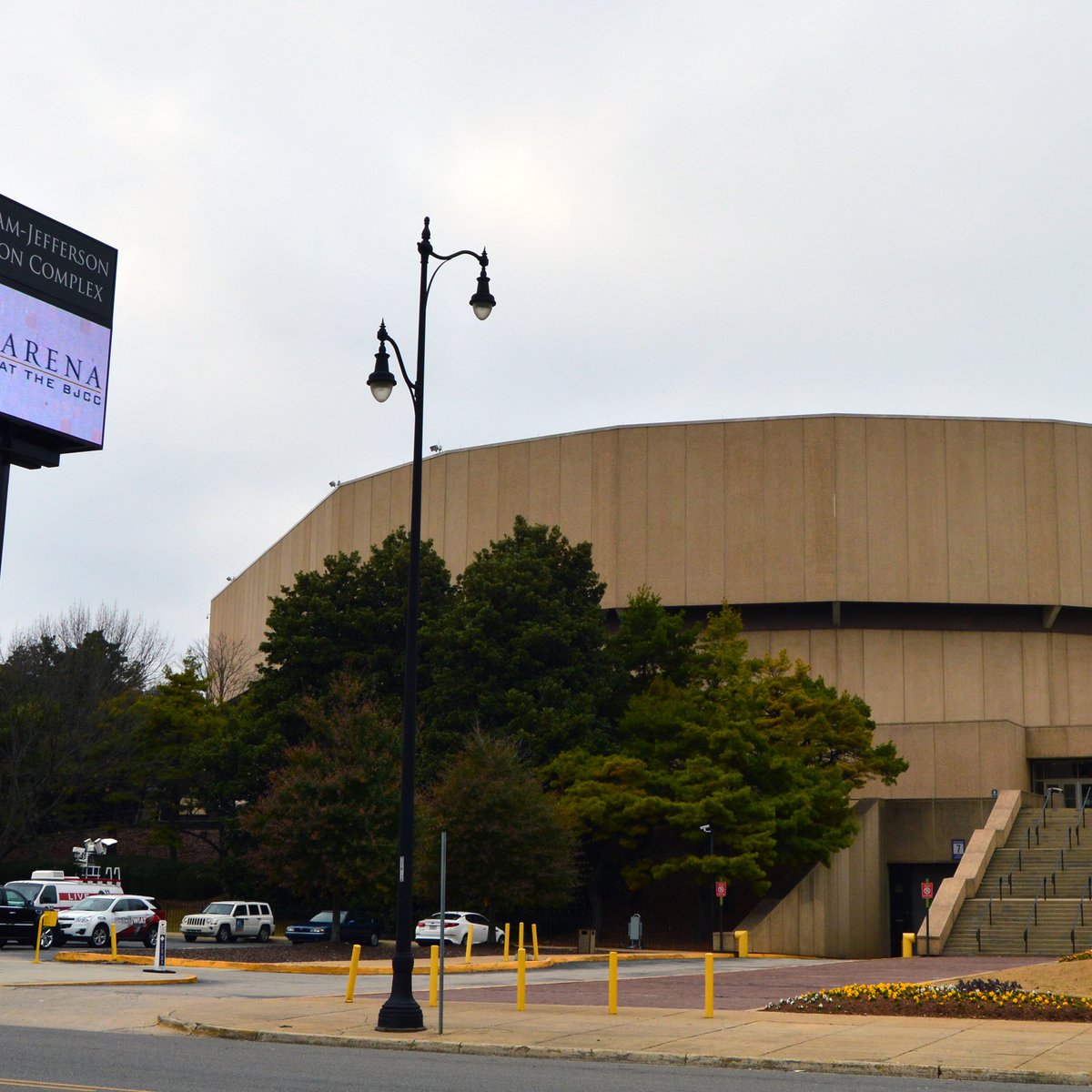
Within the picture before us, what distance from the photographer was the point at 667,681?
5872 cm

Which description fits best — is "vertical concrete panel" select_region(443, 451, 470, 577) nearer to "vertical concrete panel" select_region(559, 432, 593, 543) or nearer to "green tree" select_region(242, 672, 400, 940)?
"vertical concrete panel" select_region(559, 432, 593, 543)

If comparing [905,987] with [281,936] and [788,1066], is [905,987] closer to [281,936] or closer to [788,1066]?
[788,1066]

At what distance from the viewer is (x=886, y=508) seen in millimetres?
73062

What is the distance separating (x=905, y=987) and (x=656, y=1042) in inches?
264

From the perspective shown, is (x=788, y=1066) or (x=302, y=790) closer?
(x=788, y=1066)

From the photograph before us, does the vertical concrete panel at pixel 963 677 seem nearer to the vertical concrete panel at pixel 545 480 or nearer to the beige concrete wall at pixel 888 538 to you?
the beige concrete wall at pixel 888 538

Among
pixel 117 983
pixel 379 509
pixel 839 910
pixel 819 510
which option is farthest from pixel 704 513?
pixel 117 983

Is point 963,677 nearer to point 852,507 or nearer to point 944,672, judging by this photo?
point 944,672

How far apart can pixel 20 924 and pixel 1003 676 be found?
49.9 meters

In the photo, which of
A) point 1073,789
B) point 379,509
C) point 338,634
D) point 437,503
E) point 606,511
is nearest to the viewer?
point 338,634

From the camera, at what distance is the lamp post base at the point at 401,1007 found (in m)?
19.5

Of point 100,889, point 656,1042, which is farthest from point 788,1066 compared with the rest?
point 100,889

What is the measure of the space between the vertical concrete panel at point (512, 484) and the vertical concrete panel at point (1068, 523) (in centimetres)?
2655

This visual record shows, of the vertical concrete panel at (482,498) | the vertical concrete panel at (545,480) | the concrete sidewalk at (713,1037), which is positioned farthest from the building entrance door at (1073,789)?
the concrete sidewalk at (713,1037)
